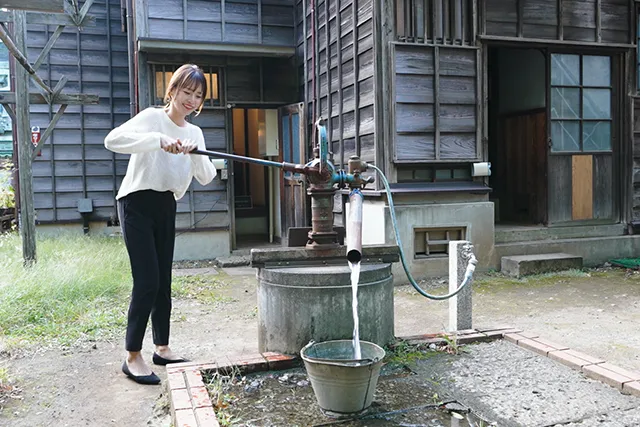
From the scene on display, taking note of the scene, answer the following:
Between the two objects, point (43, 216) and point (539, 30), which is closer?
point (539, 30)

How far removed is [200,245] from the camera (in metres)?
8.65

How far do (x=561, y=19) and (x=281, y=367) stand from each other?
619 cm

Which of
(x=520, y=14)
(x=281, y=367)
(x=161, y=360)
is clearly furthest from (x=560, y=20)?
(x=161, y=360)

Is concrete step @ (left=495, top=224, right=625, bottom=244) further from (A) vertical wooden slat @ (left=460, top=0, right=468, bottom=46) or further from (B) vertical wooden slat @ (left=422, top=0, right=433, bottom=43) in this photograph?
(B) vertical wooden slat @ (left=422, top=0, right=433, bottom=43)

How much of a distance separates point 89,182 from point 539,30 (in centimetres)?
757

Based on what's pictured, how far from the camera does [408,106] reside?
645 centimetres

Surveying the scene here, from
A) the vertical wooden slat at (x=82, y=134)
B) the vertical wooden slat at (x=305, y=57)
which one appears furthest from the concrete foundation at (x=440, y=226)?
the vertical wooden slat at (x=82, y=134)

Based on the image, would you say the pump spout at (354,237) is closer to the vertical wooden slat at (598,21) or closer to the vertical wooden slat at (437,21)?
the vertical wooden slat at (437,21)

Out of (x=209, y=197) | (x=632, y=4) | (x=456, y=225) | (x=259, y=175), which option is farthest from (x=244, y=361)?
(x=259, y=175)

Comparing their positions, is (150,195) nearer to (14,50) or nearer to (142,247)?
(142,247)

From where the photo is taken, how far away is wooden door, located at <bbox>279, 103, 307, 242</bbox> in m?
8.40

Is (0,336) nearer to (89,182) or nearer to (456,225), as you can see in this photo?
(456,225)

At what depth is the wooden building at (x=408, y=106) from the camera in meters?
6.52

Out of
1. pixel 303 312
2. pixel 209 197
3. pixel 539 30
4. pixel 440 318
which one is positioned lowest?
pixel 440 318
